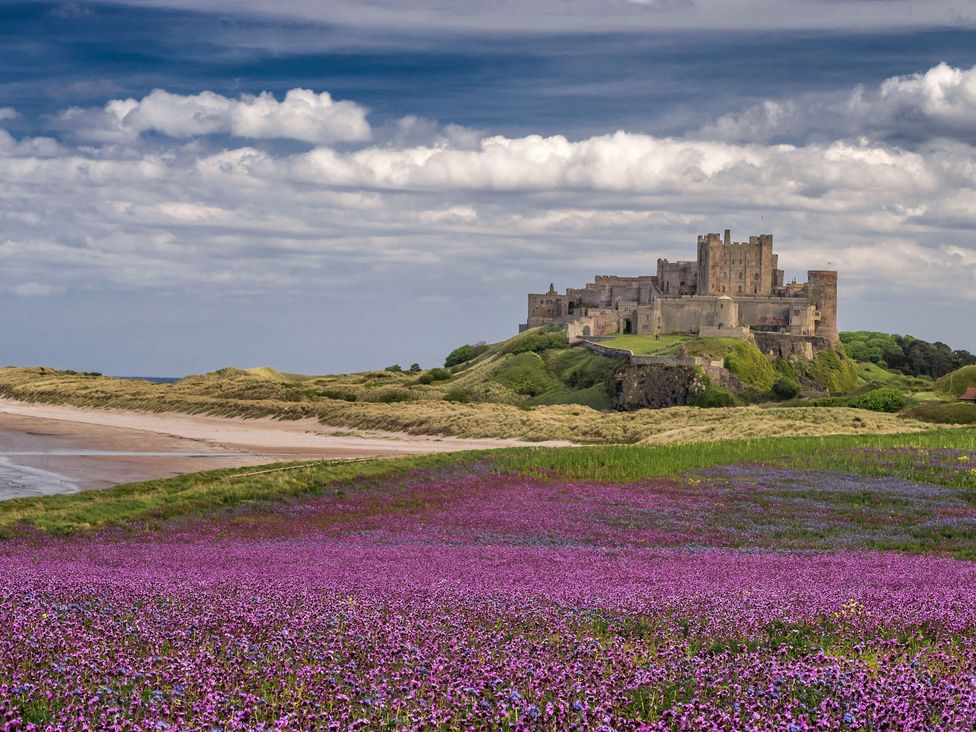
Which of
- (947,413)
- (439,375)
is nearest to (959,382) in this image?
(947,413)

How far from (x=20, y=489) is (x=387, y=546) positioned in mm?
22800

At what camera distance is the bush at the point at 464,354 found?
16838cm

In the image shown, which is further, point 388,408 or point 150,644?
point 388,408

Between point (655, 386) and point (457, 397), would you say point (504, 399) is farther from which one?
point (655, 386)

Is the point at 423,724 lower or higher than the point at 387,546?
higher

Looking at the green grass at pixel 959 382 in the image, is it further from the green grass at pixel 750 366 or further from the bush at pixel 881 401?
the green grass at pixel 750 366

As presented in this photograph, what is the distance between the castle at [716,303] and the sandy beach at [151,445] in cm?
6878

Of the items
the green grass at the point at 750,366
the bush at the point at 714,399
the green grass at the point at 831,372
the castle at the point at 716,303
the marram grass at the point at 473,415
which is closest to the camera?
the marram grass at the point at 473,415

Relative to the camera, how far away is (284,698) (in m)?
7.03

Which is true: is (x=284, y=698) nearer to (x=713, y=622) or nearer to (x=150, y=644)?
(x=150, y=644)

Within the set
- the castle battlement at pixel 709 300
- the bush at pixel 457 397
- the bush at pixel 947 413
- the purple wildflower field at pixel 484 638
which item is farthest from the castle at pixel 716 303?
the purple wildflower field at pixel 484 638

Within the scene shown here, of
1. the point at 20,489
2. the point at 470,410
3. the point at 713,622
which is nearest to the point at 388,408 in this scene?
the point at 470,410

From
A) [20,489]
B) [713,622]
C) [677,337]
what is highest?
[677,337]

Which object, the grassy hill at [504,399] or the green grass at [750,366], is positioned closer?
the grassy hill at [504,399]
